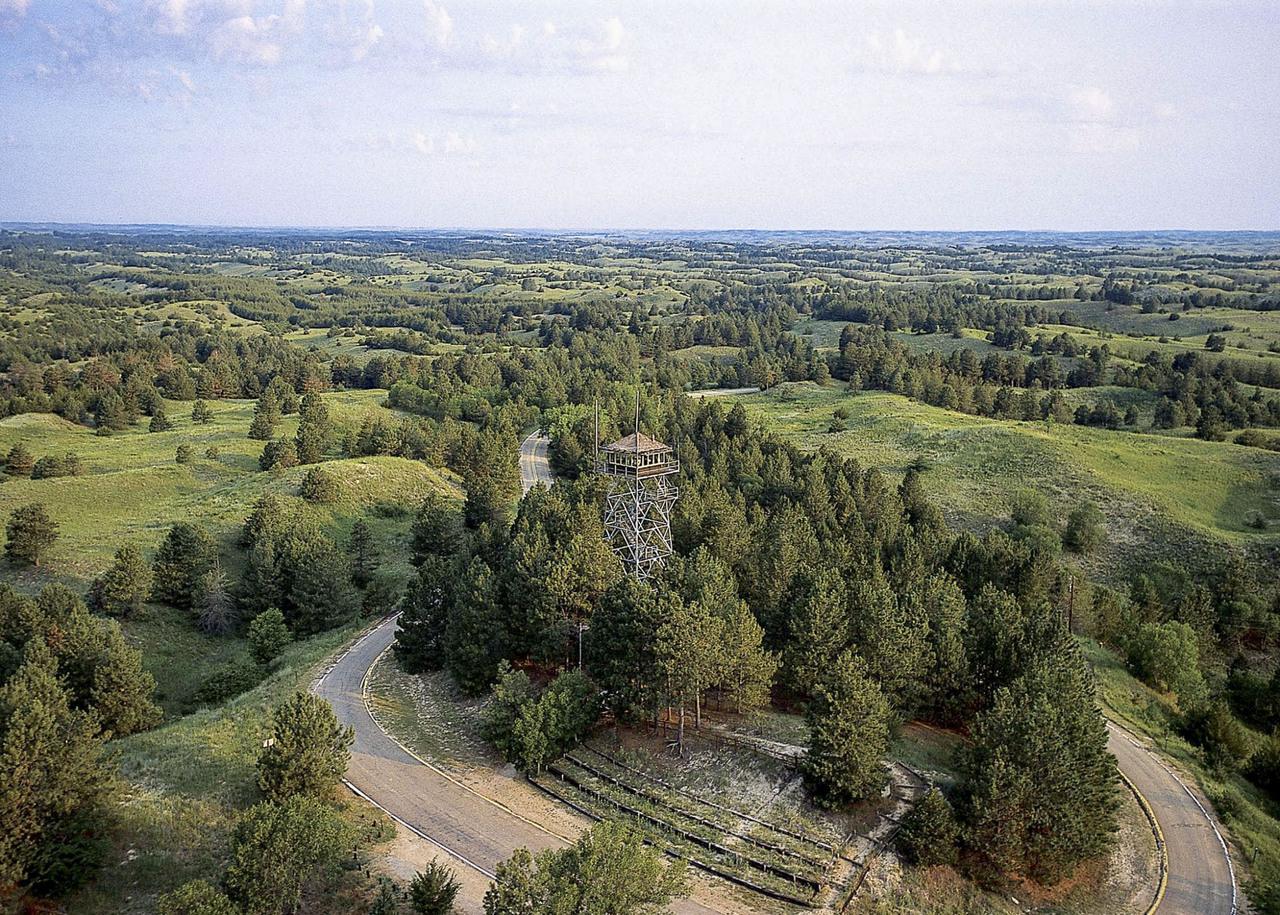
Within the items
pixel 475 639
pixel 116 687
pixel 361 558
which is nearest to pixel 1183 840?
pixel 475 639

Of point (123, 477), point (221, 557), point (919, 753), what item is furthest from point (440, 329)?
point (919, 753)

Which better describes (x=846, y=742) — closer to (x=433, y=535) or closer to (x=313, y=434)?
(x=433, y=535)

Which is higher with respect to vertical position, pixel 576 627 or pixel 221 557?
pixel 576 627

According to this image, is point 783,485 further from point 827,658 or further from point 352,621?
point 352,621

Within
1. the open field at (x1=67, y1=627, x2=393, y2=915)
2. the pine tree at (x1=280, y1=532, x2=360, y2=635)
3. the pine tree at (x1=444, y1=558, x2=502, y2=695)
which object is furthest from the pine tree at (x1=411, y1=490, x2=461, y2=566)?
the open field at (x1=67, y1=627, x2=393, y2=915)

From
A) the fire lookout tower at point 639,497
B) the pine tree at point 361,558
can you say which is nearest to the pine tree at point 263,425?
the pine tree at point 361,558
